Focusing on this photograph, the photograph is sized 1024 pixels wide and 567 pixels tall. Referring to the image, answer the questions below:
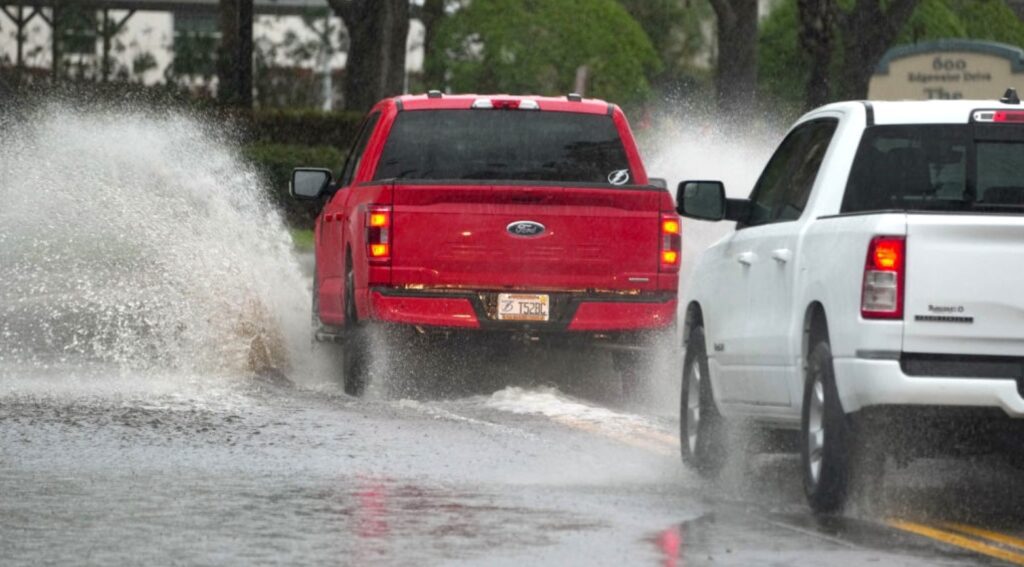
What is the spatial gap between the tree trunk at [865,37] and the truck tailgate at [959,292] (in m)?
27.8

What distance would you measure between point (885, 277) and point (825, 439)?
2.40 feet

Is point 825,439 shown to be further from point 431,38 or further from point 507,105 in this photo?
point 431,38

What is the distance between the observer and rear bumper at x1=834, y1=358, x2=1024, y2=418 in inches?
379

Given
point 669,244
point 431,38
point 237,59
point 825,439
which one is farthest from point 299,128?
point 825,439

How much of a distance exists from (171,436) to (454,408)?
8.02 ft

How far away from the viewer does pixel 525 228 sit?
15547 millimetres

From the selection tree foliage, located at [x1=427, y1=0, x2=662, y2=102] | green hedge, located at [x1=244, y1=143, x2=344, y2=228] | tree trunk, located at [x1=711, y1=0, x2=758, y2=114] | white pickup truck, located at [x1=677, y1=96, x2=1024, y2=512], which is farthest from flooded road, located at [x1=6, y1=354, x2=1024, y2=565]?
tree foliage, located at [x1=427, y1=0, x2=662, y2=102]

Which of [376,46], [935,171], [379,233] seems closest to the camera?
[935,171]

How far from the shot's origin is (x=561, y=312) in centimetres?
1566

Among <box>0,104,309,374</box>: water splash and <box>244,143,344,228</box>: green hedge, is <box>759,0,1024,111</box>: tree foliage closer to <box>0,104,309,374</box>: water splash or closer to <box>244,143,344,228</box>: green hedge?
<box>244,143,344,228</box>: green hedge

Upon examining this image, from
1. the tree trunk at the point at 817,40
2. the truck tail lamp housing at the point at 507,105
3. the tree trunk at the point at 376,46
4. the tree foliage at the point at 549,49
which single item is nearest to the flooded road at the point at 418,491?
the truck tail lamp housing at the point at 507,105

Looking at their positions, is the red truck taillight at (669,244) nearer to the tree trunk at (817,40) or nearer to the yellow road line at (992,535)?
the yellow road line at (992,535)

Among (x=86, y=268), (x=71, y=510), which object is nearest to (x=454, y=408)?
(x=71, y=510)

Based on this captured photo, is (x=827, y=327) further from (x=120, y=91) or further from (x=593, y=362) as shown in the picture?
(x=120, y=91)
